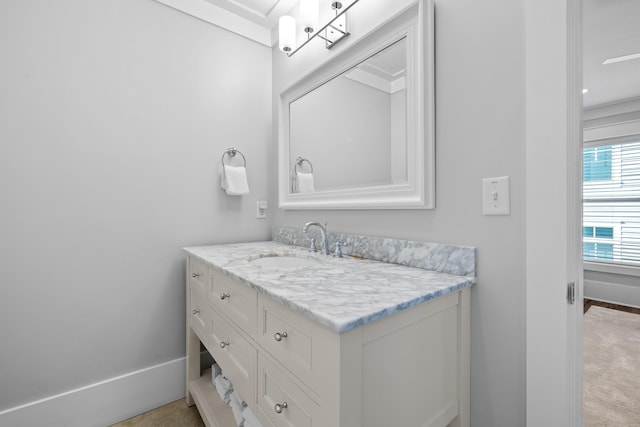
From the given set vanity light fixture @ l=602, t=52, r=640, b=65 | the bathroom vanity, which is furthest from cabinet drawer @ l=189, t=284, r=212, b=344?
vanity light fixture @ l=602, t=52, r=640, b=65

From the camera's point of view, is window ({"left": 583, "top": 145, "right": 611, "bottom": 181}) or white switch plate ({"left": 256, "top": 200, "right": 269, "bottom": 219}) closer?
white switch plate ({"left": 256, "top": 200, "right": 269, "bottom": 219})

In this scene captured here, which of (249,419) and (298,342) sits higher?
(298,342)

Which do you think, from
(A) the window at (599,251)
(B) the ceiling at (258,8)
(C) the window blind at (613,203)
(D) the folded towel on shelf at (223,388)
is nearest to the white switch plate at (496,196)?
(D) the folded towel on shelf at (223,388)

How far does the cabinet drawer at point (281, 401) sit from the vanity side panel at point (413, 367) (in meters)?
0.13

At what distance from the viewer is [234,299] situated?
1.01m

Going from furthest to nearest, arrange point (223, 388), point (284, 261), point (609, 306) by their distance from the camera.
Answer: point (609, 306) → point (284, 261) → point (223, 388)

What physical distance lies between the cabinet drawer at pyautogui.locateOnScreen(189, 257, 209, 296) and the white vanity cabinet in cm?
23

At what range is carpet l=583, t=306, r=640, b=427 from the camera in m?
1.47

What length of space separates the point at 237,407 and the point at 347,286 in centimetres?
82

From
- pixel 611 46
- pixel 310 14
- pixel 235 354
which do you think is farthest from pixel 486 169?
pixel 611 46

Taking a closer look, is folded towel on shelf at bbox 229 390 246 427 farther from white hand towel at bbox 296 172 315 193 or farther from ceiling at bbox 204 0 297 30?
ceiling at bbox 204 0 297 30

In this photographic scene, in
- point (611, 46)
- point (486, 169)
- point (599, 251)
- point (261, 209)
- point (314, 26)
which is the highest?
point (611, 46)

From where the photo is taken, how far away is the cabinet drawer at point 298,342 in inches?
23.4

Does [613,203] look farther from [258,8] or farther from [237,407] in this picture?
[237,407]
